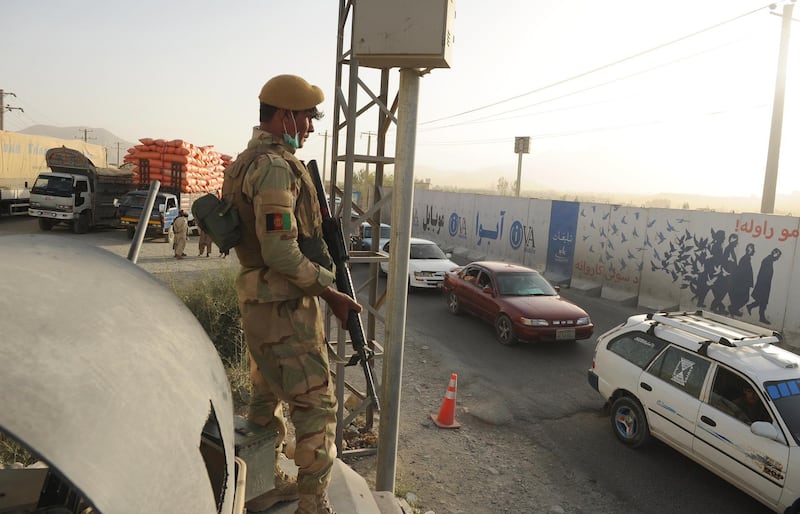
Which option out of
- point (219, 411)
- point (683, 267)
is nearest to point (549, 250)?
point (683, 267)

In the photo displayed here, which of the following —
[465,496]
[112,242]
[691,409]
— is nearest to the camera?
[465,496]

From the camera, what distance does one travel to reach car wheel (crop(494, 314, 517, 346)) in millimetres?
9602

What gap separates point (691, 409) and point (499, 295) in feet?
17.0

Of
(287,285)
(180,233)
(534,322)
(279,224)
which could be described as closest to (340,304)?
(287,285)

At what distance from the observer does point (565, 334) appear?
9.32m

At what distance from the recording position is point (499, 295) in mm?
10312

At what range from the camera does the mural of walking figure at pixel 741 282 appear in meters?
11.5

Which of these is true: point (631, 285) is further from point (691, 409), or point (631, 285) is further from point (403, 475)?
point (403, 475)

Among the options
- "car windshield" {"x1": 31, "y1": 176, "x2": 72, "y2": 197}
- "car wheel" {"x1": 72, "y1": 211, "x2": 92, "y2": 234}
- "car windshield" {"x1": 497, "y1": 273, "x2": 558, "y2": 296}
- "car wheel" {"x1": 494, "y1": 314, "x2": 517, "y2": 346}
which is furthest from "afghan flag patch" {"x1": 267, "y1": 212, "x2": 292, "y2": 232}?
"car wheel" {"x1": 72, "y1": 211, "x2": 92, "y2": 234}

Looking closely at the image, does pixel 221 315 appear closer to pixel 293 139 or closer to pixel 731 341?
pixel 293 139

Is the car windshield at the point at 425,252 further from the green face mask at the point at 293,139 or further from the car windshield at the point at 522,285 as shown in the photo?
the green face mask at the point at 293,139

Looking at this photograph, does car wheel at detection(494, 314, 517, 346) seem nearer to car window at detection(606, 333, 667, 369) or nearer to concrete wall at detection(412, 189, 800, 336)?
car window at detection(606, 333, 667, 369)

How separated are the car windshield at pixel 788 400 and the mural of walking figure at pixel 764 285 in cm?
744

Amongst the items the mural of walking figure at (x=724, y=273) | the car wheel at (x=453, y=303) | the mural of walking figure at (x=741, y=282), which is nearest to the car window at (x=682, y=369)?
the car wheel at (x=453, y=303)
